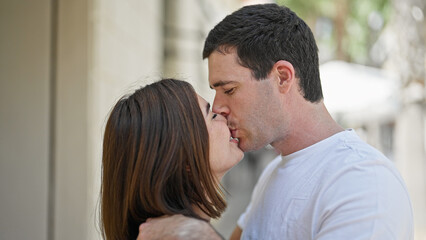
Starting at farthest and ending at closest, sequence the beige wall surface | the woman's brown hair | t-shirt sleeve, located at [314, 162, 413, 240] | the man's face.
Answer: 1. the beige wall surface
2. the man's face
3. the woman's brown hair
4. t-shirt sleeve, located at [314, 162, 413, 240]

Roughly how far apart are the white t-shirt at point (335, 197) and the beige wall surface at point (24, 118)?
169 centimetres

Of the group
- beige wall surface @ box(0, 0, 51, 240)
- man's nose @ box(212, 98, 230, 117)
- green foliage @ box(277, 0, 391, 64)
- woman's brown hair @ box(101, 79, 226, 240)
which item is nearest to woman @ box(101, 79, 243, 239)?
woman's brown hair @ box(101, 79, 226, 240)

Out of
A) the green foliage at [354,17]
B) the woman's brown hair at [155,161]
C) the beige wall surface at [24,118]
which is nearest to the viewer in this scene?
the woman's brown hair at [155,161]

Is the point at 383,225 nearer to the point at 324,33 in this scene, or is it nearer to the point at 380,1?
the point at 380,1

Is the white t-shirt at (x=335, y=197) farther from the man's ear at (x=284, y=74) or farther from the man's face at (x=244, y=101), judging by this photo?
the man's ear at (x=284, y=74)

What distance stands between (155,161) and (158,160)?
1 cm

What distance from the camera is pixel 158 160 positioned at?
2.16 metres

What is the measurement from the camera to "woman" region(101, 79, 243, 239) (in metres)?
2.15

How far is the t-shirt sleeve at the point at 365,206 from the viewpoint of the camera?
1.93 metres

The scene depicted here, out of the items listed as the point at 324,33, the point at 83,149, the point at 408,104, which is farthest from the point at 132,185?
the point at 324,33

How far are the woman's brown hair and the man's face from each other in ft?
0.67

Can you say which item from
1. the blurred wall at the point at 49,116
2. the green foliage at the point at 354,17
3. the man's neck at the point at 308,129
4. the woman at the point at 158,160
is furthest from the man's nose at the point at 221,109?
the green foliage at the point at 354,17

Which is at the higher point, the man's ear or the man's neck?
the man's ear

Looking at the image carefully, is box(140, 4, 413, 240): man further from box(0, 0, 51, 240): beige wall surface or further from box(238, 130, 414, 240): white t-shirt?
box(0, 0, 51, 240): beige wall surface
